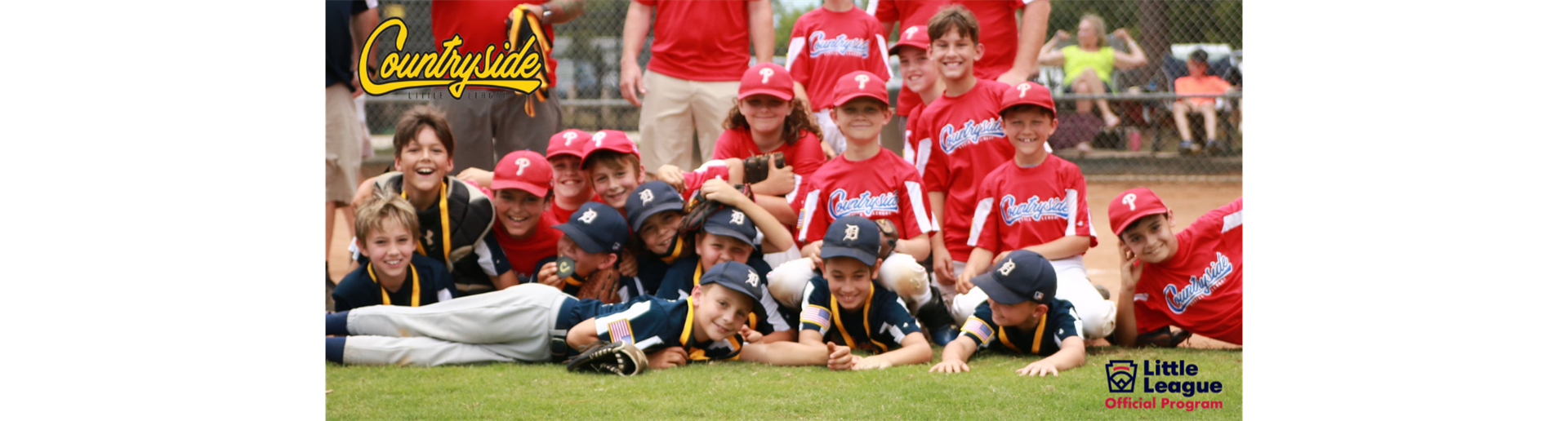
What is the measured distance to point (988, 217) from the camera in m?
4.58

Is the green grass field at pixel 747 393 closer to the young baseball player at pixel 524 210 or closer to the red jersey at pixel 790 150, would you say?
the young baseball player at pixel 524 210

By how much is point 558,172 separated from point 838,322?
1.40 meters

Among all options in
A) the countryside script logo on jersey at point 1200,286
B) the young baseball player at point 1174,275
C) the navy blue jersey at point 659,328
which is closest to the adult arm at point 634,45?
the navy blue jersey at point 659,328

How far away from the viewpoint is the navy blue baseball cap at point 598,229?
4273mm

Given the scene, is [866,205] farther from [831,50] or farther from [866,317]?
[831,50]

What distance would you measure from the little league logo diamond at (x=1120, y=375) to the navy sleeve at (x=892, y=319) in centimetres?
68

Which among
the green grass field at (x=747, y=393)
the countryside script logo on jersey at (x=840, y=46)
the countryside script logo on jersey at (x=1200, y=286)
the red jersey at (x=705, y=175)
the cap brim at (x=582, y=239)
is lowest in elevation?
the green grass field at (x=747, y=393)

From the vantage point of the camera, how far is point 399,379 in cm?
374

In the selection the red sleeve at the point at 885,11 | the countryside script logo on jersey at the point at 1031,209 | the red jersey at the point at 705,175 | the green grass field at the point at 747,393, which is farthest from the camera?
the red sleeve at the point at 885,11

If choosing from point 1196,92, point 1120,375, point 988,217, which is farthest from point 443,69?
point 1196,92

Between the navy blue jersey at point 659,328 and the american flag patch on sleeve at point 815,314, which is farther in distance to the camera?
the american flag patch on sleeve at point 815,314

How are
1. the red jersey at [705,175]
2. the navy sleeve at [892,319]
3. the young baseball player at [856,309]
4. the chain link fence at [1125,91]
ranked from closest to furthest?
the young baseball player at [856,309] < the navy sleeve at [892,319] < the red jersey at [705,175] < the chain link fence at [1125,91]

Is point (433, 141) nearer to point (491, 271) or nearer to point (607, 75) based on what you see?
point (491, 271)
